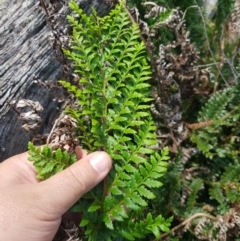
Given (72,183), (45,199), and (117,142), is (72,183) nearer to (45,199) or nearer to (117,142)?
(45,199)

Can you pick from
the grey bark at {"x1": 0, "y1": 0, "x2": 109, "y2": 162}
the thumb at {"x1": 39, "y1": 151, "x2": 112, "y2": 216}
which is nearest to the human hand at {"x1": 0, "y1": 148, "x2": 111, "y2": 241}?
the thumb at {"x1": 39, "y1": 151, "x2": 112, "y2": 216}

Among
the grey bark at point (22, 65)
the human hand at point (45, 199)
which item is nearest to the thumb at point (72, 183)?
the human hand at point (45, 199)

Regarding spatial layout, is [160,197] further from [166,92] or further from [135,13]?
[135,13]

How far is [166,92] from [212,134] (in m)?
0.38

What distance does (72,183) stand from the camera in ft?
6.16

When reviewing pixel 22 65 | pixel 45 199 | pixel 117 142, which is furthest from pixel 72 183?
pixel 22 65

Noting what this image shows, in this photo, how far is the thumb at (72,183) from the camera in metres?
1.87

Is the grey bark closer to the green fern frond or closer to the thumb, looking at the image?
the green fern frond

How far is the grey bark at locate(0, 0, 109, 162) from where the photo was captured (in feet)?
7.95

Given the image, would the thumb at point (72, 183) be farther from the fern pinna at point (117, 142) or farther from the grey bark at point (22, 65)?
the grey bark at point (22, 65)

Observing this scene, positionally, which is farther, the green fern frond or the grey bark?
the grey bark

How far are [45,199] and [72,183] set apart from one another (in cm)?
14

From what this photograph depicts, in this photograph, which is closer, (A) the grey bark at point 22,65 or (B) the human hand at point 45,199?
(B) the human hand at point 45,199

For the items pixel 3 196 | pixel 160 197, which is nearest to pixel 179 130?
pixel 160 197
